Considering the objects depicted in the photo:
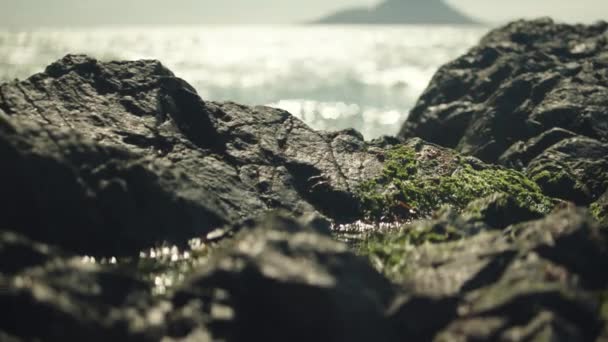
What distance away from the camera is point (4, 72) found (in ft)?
467

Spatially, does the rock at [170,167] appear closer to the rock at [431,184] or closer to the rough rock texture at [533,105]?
the rock at [431,184]

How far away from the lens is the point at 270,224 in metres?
15.3

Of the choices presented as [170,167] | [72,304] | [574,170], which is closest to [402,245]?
[170,167]

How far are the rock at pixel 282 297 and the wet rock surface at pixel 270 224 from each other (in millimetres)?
39

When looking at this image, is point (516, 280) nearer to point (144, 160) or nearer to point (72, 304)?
point (72, 304)

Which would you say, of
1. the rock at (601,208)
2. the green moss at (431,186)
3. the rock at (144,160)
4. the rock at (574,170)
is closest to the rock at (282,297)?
the rock at (144,160)

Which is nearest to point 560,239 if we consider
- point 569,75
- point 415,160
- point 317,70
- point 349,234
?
point 349,234

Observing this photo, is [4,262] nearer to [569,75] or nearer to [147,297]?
[147,297]

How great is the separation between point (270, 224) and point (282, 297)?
2.10 m

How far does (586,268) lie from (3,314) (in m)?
12.3

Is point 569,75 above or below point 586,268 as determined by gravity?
below

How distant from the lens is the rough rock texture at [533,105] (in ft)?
107

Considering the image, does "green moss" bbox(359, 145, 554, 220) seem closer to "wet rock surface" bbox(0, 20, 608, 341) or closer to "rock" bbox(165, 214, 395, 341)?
"wet rock surface" bbox(0, 20, 608, 341)

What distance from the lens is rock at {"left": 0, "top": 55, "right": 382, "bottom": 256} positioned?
18.6m
